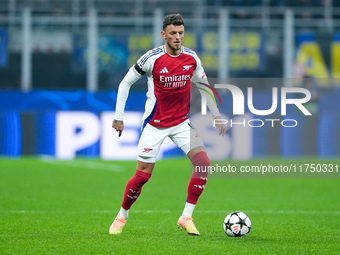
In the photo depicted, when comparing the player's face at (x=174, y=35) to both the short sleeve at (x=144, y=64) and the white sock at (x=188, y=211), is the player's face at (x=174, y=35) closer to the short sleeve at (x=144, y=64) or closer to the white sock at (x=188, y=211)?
the short sleeve at (x=144, y=64)

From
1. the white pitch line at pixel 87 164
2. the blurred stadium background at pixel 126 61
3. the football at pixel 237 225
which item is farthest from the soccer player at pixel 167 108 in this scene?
the blurred stadium background at pixel 126 61

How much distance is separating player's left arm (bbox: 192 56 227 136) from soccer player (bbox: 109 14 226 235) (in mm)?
33

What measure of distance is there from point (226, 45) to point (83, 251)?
13.4 m

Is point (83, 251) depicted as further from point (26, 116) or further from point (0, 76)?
point (0, 76)

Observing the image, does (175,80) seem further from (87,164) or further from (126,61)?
(126,61)

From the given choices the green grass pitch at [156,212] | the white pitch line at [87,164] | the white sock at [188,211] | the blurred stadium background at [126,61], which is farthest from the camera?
the blurred stadium background at [126,61]

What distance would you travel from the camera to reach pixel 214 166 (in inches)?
559

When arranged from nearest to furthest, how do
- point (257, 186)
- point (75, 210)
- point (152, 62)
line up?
point (152, 62) → point (75, 210) → point (257, 186)

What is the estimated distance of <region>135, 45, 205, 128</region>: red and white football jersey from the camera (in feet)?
22.6

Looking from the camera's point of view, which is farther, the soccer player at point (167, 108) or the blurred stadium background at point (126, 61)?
the blurred stadium background at point (126, 61)

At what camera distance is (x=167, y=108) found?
7047 mm

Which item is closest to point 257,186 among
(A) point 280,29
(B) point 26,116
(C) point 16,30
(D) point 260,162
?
(D) point 260,162

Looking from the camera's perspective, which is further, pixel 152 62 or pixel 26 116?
pixel 26 116

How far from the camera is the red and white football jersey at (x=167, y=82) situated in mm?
6902
